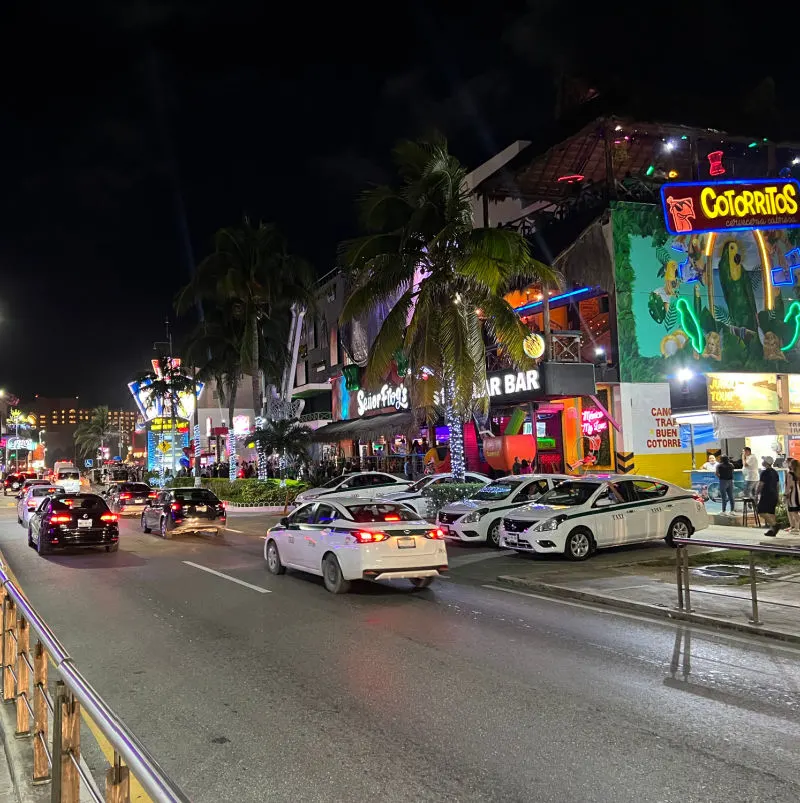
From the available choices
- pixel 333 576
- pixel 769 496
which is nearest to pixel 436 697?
pixel 333 576

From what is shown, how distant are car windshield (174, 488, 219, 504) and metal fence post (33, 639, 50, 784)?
17281 millimetres

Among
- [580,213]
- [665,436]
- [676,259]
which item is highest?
[580,213]

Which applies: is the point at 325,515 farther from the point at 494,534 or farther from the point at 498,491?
the point at 498,491

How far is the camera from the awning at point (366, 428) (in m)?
32.4

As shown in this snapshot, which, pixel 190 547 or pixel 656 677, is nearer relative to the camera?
pixel 656 677

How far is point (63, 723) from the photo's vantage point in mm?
3332

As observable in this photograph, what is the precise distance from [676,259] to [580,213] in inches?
152

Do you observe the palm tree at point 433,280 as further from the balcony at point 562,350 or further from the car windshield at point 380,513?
the car windshield at point 380,513

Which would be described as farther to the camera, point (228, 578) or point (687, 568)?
point (228, 578)

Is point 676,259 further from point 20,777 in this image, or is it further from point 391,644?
point 20,777

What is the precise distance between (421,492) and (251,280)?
17356 mm

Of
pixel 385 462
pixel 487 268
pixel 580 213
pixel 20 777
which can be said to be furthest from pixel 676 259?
pixel 20 777

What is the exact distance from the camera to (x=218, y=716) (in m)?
5.88

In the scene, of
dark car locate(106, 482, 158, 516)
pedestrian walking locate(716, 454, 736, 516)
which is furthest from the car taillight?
dark car locate(106, 482, 158, 516)
